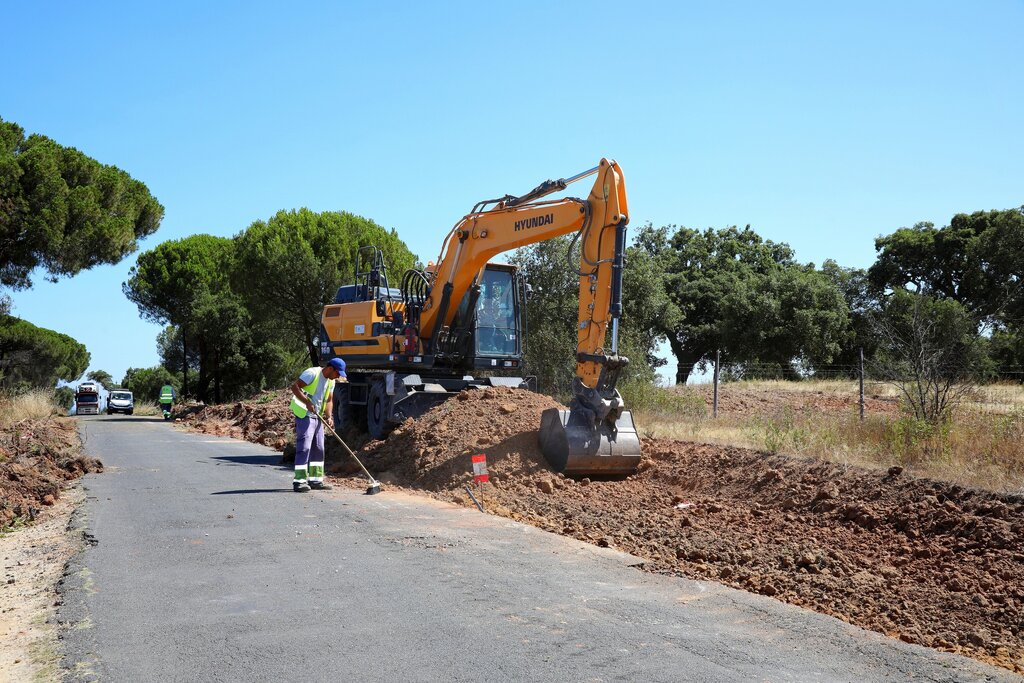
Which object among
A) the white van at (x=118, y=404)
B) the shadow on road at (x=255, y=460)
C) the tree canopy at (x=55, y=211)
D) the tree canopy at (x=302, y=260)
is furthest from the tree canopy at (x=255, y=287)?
the shadow on road at (x=255, y=460)

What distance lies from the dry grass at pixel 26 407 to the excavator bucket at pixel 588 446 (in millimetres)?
14372

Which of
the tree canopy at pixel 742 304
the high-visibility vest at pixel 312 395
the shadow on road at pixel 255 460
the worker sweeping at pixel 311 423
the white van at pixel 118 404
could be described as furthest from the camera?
the white van at pixel 118 404

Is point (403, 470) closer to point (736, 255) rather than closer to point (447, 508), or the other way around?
point (447, 508)

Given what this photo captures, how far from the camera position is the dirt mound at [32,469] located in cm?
1099

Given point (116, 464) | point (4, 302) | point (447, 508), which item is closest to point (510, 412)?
point (447, 508)

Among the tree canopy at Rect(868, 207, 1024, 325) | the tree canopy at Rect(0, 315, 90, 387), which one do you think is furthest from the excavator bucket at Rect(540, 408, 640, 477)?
the tree canopy at Rect(0, 315, 90, 387)

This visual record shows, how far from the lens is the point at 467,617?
6.39 m

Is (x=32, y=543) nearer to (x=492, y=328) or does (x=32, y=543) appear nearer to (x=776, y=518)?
(x=776, y=518)

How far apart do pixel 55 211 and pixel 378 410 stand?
15333 mm

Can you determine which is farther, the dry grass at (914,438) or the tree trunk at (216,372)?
the tree trunk at (216,372)

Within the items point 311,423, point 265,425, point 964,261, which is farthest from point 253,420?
point 964,261

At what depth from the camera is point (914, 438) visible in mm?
12250

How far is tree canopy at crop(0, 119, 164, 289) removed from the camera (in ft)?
87.8

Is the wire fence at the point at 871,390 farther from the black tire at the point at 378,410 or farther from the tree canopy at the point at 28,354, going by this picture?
the tree canopy at the point at 28,354
